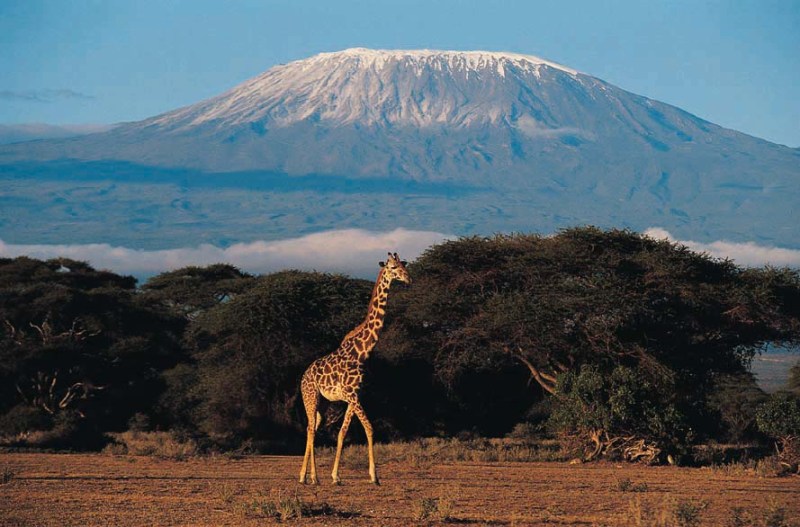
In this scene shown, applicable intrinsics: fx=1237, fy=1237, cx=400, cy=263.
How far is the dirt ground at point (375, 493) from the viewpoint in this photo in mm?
16625

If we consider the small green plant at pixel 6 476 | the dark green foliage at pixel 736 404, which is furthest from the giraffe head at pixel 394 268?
the dark green foliage at pixel 736 404

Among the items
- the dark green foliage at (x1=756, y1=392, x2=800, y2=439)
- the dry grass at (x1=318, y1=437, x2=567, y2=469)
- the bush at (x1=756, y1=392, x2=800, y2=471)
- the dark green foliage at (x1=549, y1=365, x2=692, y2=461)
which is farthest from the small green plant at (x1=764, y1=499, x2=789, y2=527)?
the dark green foliage at (x1=756, y1=392, x2=800, y2=439)

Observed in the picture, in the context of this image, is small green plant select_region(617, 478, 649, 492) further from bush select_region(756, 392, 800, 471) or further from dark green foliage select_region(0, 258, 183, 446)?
dark green foliage select_region(0, 258, 183, 446)

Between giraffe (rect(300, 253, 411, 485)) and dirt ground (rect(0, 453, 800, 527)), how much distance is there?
0.69m

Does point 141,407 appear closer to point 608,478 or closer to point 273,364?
point 273,364

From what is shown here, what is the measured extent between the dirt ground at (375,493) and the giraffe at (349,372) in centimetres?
69

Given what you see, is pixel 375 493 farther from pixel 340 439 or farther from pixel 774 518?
pixel 774 518

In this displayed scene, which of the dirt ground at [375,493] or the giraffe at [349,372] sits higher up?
the giraffe at [349,372]

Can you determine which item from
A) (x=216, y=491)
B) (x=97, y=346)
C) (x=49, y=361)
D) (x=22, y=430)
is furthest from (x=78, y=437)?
(x=216, y=491)

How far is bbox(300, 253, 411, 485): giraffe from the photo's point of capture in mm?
20344

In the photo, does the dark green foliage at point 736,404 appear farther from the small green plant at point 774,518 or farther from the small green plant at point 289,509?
the small green plant at point 289,509

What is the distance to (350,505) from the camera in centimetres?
1798

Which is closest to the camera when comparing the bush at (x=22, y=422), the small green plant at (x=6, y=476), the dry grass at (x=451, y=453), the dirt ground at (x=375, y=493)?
the dirt ground at (x=375, y=493)

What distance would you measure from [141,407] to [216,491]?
58.4 ft
